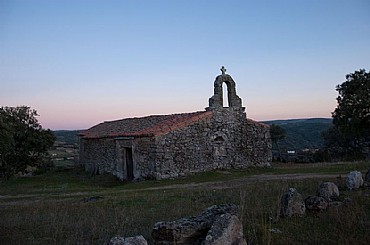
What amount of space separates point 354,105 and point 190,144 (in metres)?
15.4

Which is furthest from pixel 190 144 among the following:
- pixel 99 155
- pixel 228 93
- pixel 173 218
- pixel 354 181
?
pixel 173 218

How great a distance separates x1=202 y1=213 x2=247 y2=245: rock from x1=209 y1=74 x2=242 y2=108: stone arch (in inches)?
752

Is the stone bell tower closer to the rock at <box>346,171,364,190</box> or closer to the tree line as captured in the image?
the tree line

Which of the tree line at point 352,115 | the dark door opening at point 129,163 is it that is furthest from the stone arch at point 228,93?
the tree line at point 352,115

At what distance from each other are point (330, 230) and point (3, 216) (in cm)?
894

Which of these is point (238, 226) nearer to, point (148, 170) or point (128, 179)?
point (148, 170)

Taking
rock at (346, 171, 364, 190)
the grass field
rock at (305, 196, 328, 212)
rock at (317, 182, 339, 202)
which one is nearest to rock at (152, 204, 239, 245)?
the grass field

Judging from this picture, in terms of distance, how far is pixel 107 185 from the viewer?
23.8 metres

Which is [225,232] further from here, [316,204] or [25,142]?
[25,142]

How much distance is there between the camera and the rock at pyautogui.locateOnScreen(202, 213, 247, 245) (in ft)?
20.5

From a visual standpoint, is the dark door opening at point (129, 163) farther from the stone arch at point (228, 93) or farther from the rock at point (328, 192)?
the rock at point (328, 192)

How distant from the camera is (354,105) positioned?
3203 centimetres

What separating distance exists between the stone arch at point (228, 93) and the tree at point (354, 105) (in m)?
11.0

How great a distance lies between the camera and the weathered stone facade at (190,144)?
2286cm
